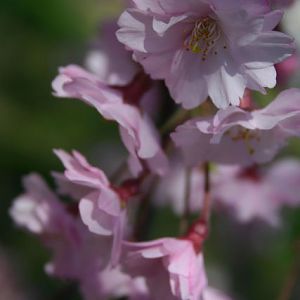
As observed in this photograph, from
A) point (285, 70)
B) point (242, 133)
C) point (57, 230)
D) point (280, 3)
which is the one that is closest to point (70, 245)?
point (57, 230)

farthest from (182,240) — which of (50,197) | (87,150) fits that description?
(87,150)

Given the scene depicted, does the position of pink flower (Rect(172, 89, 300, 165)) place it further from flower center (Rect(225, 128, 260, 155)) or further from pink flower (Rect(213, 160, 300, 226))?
pink flower (Rect(213, 160, 300, 226))

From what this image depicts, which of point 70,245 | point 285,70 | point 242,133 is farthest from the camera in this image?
point 285,70

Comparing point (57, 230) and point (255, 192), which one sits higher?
point (57, 230)

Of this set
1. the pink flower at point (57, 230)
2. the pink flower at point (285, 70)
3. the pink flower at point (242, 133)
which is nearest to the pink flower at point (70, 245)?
the pink flower at point (57, 230)

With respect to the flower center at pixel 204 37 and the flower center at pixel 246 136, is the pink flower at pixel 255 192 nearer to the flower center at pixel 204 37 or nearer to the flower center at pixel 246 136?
the flower center at pixel 246 136

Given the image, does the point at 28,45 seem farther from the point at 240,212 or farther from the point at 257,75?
the point at 257,75

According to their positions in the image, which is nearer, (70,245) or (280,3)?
(280,3)

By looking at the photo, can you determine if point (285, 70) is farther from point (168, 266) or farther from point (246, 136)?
point (168, 266)
